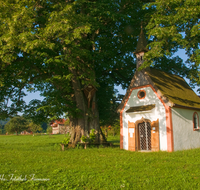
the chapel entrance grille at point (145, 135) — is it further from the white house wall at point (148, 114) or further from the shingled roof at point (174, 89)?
the shingled roof at point (174, 89)

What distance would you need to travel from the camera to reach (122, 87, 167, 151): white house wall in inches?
607

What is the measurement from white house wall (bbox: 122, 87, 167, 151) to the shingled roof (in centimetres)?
87

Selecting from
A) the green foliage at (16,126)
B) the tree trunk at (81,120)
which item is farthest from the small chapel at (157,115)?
the green foliage at (16,126)

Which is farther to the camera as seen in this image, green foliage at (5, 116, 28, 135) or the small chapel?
green foliage at (5, 116, 28, 135)

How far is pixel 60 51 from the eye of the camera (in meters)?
17.0

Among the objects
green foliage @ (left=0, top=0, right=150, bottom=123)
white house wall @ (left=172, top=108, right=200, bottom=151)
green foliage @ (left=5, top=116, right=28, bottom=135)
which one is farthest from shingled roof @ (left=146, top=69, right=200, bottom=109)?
green foliage @ (left=5, top=116, right=28, bottom=135)

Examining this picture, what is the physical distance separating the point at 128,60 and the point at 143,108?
20.9 ft

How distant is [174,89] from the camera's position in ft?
59.5

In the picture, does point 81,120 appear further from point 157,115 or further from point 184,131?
point 184,131

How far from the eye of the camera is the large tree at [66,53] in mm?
13836

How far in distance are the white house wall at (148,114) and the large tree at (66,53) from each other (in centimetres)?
270

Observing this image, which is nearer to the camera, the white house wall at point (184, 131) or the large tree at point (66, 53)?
the large tree at point (66, 53)

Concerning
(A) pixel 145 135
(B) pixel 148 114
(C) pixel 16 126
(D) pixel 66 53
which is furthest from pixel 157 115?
(C) pixel 16 126

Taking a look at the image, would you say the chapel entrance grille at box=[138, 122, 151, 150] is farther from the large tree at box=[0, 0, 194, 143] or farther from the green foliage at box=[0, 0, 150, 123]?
the green foliage at box=[0, 0, 150, 123]
